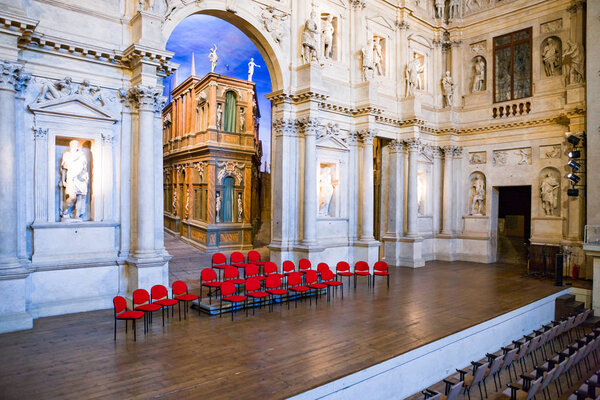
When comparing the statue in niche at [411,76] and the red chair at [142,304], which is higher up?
the statue in niche at [411,76]

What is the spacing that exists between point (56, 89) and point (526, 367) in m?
12.1

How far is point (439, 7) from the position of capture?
17.9 m

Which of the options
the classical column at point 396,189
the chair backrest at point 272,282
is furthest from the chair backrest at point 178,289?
the classical column at point 396,189

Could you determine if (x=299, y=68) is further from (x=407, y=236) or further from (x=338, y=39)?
(x=407, y=236)

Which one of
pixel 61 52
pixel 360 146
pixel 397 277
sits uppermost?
pixel 61 52

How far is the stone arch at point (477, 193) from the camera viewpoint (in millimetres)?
17438

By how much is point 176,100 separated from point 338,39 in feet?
43.1

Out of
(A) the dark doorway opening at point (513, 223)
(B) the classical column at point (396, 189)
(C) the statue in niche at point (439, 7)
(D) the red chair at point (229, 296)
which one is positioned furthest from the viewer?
(A) the dark doorway opening at point (513, 223)

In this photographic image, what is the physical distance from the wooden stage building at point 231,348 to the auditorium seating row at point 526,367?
2.98 ft

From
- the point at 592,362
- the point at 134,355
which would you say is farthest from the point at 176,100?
the point at 592,362

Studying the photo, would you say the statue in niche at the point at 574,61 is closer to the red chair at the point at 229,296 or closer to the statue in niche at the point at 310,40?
the statue in niche at the point at 310,40

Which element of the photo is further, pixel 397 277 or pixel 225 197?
pixel 225 197

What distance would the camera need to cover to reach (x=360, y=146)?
14797 millimetres

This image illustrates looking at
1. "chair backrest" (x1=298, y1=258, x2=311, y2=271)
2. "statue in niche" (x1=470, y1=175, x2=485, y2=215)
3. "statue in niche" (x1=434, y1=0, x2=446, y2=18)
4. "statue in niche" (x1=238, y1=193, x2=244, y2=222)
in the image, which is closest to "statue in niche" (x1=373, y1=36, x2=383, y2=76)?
"statue in niche" (x1=434, y1=0, x2=446, y2=18)
